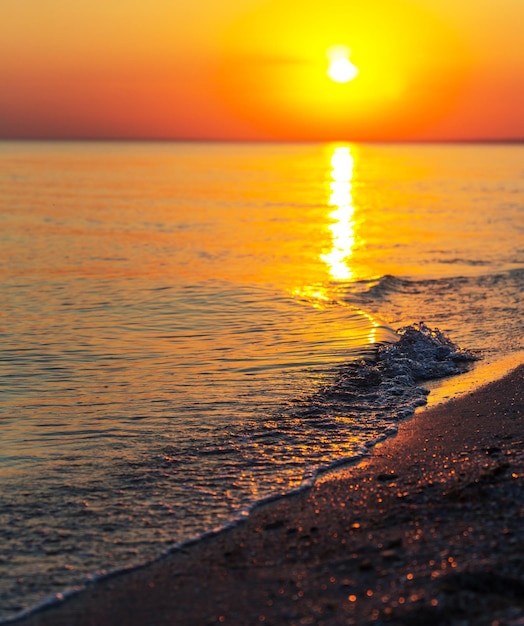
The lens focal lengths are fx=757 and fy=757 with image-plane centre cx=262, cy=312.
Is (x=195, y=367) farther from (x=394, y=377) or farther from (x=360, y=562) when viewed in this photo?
(x=360, y=562)

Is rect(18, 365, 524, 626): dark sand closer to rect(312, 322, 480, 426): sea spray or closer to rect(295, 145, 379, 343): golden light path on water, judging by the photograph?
rect(312, 322, 480, 426): sea spray

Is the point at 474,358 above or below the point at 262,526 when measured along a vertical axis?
above

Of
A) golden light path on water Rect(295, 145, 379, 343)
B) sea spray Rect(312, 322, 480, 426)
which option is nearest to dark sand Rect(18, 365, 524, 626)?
sea spray Rect(312, 322, 480, 426)

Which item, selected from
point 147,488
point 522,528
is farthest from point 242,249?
point 522,528

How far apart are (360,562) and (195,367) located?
21.0 ft

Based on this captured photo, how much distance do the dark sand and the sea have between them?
15.2 inches

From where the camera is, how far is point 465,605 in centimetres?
469

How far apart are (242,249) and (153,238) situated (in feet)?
14.7

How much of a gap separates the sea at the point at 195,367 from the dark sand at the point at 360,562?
386 millimetres

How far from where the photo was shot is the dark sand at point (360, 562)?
484 cm

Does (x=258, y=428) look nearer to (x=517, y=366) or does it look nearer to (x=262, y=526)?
(x=262, y=526)

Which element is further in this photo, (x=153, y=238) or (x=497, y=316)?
(x=153, y=238)

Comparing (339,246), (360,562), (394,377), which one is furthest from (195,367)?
(339,246)

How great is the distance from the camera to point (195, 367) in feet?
37.9
